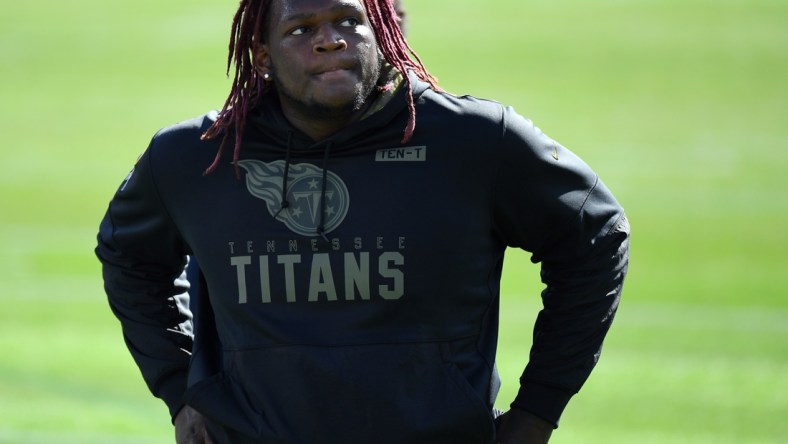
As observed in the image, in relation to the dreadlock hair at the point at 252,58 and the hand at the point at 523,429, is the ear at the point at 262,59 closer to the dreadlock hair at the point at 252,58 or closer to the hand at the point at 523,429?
the dreadlock hair at the point at 252,58

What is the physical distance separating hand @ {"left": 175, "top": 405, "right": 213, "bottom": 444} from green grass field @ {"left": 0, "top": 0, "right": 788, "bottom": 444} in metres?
3.52

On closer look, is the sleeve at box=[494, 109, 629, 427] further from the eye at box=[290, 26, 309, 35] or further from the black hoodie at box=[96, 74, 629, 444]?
the eye at box=[290, 26, 309, 35]

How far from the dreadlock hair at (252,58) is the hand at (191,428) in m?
0.63

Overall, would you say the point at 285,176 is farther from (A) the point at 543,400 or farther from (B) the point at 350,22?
(A) the point at 543,400

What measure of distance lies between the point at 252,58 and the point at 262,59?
57 mm

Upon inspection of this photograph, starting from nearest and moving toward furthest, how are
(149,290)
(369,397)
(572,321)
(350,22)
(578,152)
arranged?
(369,397) < (350,22) < (572,321) < (149,290) < (578,152)

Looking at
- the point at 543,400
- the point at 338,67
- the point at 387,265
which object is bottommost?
the point at 543,400

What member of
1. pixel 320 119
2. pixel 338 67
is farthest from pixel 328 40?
pixel 320 119

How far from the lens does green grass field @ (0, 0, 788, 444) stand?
26.8ft

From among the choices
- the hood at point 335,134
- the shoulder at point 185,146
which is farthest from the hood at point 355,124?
the shoulder at point 185,146

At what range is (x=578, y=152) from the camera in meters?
15.8

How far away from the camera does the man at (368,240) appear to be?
10.5ft

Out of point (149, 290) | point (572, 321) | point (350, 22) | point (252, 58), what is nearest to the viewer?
point (350, 22)

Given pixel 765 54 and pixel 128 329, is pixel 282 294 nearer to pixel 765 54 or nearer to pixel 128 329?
pixel 128 329
